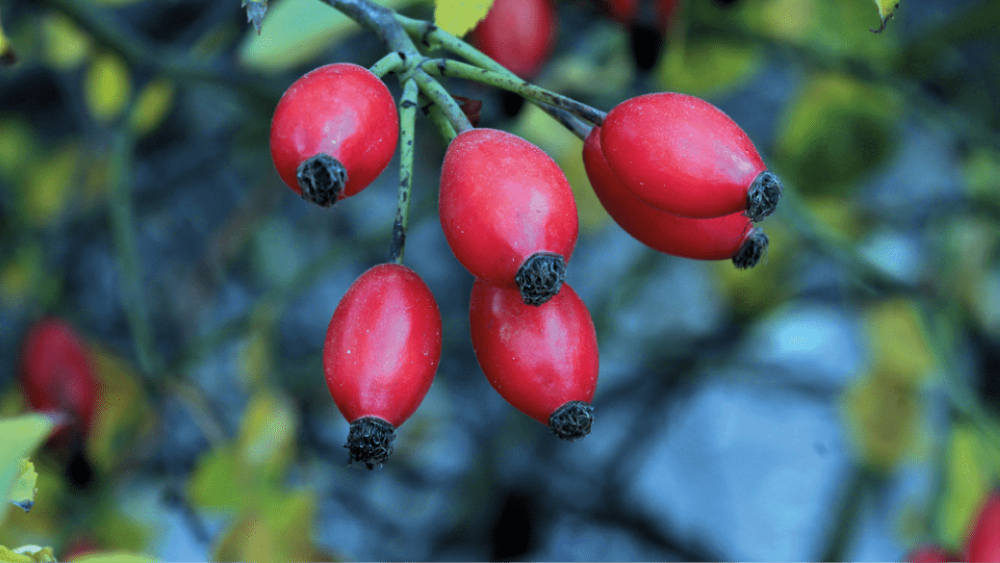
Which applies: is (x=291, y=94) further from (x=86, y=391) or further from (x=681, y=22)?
(x=86, y=391)

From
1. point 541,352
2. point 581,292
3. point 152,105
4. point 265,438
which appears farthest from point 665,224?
point 581,292

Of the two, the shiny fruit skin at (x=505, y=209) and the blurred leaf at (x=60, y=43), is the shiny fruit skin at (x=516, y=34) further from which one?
the blurred leaf at (x=60, y=43)

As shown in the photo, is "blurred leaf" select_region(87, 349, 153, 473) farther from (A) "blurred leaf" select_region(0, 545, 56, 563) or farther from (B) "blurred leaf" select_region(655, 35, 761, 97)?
(B) "blurred leaf" select_region(655, 35, 761, 97)

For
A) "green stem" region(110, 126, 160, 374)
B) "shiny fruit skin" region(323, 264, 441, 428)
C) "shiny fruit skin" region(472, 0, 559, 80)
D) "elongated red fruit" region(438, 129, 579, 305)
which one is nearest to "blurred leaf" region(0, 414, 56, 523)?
"shiny fruit skin" region(323, 264, 441, 428)

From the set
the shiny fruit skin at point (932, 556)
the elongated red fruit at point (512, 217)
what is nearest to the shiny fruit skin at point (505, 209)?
the elongated red fruit at point (512, 217)

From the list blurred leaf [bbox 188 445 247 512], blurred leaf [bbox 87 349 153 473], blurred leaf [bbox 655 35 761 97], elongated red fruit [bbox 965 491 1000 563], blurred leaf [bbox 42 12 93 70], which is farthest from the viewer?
blurred leaf [bbox 42 12 93 70]

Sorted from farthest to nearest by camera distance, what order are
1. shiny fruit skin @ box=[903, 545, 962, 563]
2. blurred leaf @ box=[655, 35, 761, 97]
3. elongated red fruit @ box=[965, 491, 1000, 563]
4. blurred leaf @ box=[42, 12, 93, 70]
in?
blurred leaf @ box=[42, 12, 93, 70], blurred leaf @ box=[655, 35, 761, 97], shiny fruit skin @ box=[903, 545, 962, 563], elongated red fruit @ box=[965, 491, 1000, 563]

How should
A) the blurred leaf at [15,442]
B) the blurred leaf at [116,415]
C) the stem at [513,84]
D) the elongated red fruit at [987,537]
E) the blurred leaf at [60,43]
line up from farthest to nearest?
the blurred leaf at [60,43], the blurred leaf at [116,415], the elongated red fruit at [987,537], the stem at [513,84], the blurred leaf at [15,442]

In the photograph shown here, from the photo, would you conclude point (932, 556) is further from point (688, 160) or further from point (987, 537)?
point (688, 160)
